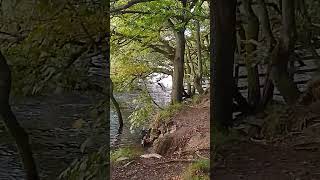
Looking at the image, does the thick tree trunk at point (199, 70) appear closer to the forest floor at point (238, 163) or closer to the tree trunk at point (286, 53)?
the forest floor at point (238, 163)

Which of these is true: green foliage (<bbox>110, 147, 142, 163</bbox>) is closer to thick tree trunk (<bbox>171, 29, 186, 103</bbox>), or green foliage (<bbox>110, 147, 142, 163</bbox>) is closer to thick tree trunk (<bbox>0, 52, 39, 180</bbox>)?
thick tree trunk (<bbox>0, 52, 39, 180</bbox>)

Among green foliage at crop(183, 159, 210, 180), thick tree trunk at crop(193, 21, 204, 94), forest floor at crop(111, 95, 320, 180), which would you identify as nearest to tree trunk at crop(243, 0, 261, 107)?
forest floor at crop(111, 95, 320, 180)

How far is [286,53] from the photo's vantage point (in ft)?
4.97

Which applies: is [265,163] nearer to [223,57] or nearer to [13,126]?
[223,57]

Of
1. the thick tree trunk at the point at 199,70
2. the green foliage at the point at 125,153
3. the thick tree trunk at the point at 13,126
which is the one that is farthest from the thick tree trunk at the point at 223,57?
the thick tree trunk at the point at 199,70

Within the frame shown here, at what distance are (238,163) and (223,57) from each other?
40cm

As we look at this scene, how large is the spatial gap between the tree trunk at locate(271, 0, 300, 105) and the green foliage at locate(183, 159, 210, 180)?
40cm

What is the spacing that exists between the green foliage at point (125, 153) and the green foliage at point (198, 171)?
0.30 metres

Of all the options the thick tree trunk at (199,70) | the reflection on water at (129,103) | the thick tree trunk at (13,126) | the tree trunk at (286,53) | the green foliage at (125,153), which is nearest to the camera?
the thick tree trunk at (13,126)

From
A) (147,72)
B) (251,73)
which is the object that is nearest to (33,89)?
(251,73)

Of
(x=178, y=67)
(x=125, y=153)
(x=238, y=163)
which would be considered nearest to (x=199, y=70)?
(x=178, y=67)

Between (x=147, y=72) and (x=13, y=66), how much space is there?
1501 millimetres

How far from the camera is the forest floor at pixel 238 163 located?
1390 mm

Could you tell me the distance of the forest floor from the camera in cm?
139
